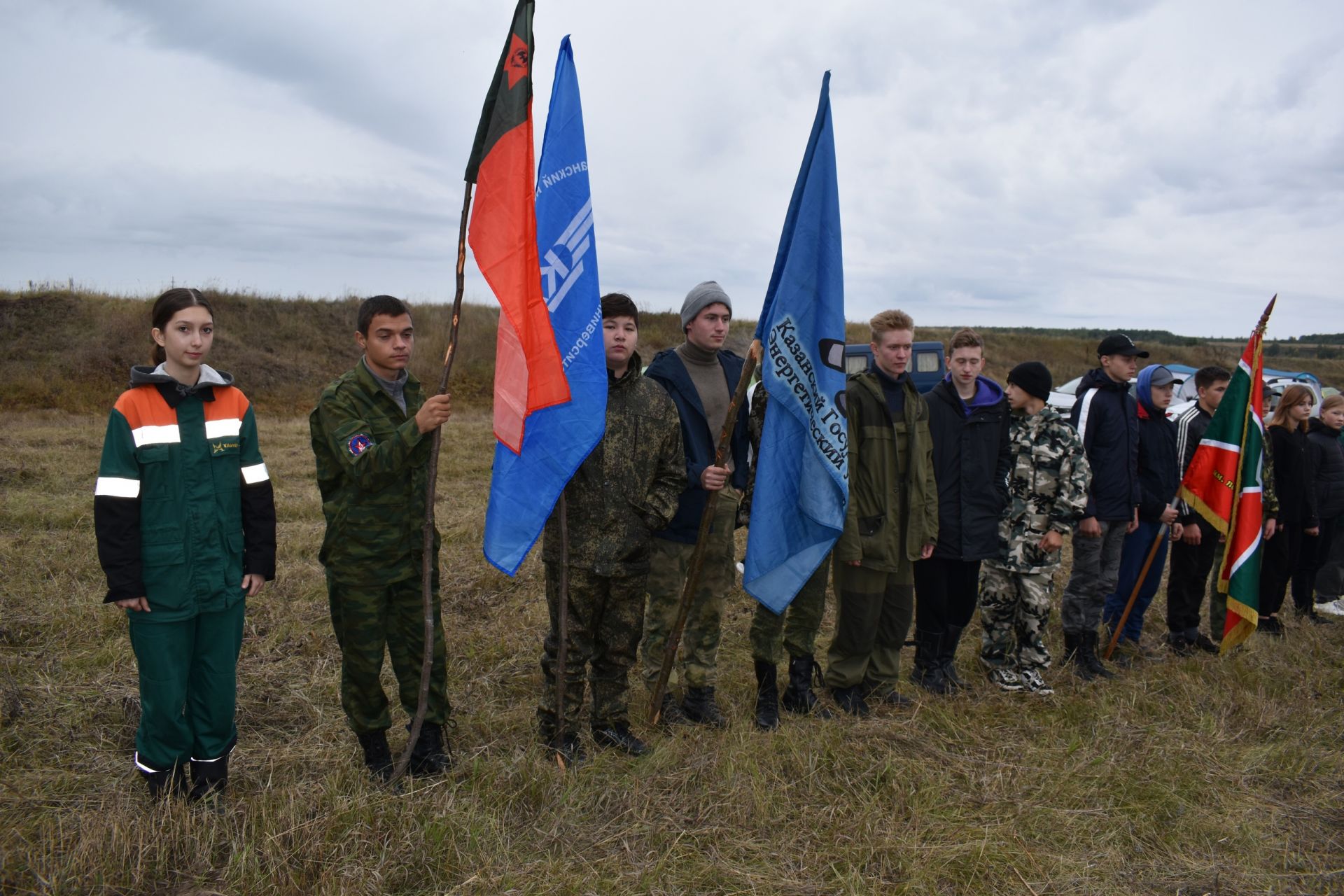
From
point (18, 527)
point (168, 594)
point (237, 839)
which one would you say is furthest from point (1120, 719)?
point (18, 527)

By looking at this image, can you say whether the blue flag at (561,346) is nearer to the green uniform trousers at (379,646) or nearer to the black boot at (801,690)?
the green uniform trousers at (379,646)

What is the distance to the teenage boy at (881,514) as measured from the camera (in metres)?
4.19

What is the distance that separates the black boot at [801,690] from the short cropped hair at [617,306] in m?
2.00

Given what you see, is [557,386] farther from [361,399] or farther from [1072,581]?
[1072,581]

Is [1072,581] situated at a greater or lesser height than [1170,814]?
greater

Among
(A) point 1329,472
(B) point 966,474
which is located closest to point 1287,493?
(A) point 1329,472

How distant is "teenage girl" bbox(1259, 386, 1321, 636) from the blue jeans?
110 cm

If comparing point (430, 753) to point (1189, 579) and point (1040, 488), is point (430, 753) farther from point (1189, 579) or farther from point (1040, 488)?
point (1189, 579)

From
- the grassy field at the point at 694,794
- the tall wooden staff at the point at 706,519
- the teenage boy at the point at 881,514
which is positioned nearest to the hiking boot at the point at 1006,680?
the grassy field at the point at 694,794

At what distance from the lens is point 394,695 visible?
14.1ft

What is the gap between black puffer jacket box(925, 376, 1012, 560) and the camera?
14.8ft

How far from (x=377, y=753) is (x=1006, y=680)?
3438 mm

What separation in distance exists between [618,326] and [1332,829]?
143 inches

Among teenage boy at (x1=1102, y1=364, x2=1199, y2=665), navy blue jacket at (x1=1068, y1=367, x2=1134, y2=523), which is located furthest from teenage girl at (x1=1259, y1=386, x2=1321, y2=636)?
navy blue jacket at (x1=1068, y1=367, x2=1134, y2=523)
